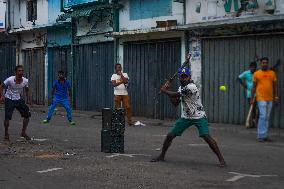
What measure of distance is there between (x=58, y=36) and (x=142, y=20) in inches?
269

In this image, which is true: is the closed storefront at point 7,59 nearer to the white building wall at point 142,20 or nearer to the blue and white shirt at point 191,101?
the white building wall at point 142,20

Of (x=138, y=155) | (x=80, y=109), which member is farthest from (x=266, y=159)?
(x=80, y=109)

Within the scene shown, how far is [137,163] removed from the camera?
9664 millimetres

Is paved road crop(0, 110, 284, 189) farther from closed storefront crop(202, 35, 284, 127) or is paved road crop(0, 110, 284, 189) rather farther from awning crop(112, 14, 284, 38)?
awning crop(112, 14, 284, 38)

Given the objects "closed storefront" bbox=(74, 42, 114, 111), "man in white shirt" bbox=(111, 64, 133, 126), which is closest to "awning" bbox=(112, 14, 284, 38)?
"man in white shirt" bbox=(111, 64, 133, 126)

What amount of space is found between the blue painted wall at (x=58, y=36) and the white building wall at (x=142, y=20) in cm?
426

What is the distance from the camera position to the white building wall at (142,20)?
750 inches

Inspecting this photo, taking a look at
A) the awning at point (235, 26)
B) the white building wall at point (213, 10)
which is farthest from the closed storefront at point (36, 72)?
the white building wall at point (213, 10)

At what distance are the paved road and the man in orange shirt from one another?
16.8 inches

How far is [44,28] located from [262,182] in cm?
2041

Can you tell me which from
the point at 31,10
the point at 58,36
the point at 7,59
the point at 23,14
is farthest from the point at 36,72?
the point at 7,59

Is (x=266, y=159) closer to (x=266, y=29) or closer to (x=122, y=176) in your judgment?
(x=122, y=176)

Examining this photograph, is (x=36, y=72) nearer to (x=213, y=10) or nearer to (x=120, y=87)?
(x=120, y=87)

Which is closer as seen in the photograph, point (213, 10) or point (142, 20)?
point (213, 10)
